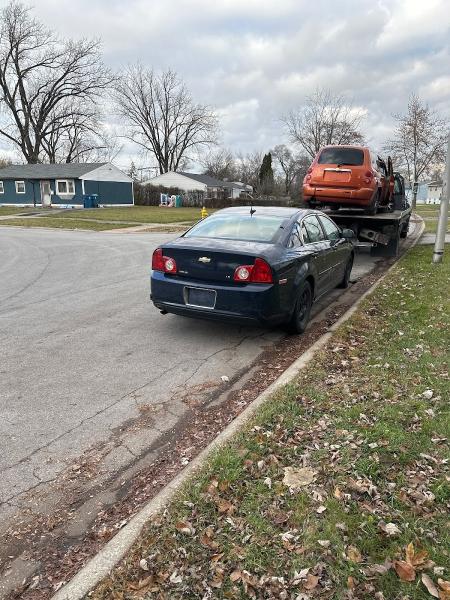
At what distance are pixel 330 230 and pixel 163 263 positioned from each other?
126 inches

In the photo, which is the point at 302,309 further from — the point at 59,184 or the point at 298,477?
the point at 59,184

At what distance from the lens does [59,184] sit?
139ft

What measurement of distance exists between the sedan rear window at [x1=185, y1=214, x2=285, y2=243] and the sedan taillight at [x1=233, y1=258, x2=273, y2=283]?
22.8 inches

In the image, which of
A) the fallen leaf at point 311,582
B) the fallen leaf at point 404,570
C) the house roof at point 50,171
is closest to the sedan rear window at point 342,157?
the fallen leaf at point 404,570

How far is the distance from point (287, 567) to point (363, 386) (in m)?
2.17

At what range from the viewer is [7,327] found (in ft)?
19.8

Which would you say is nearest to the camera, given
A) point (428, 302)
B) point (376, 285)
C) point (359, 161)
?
point (428, 302)

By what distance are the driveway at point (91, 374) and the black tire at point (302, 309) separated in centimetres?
30

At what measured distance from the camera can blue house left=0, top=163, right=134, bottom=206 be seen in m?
42.0

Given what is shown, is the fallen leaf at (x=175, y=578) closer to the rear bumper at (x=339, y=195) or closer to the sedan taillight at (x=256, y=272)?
the sedan taillight at (x=256, y=272)

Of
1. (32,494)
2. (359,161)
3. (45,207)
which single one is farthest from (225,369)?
(45,207)

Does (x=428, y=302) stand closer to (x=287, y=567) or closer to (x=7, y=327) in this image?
(x=287, y=567)

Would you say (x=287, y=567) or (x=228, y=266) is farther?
(x=228, y=266)

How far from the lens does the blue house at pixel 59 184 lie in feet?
138
